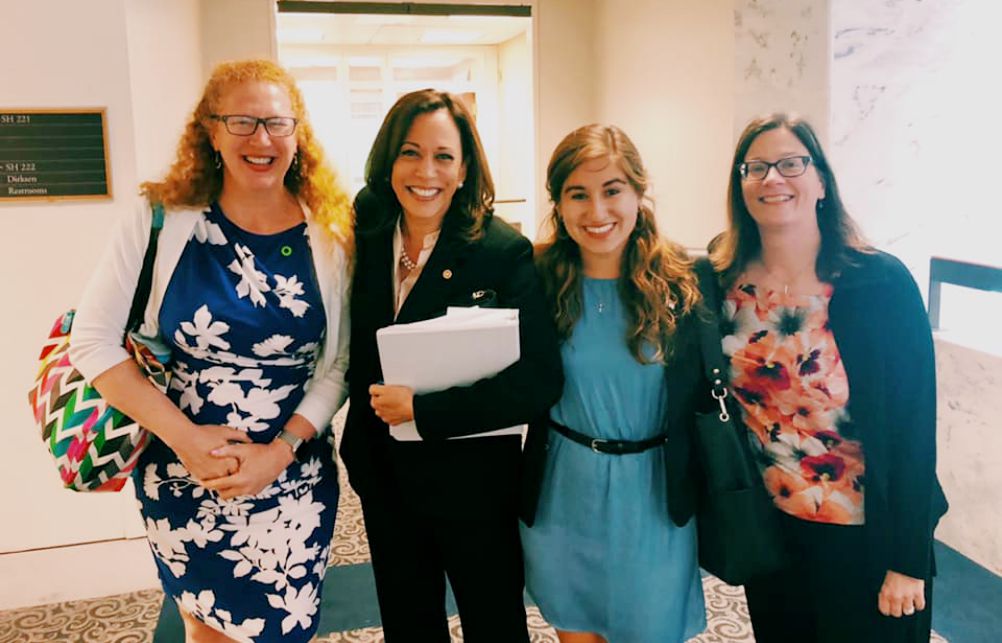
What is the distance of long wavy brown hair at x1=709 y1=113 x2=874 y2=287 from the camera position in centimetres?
157

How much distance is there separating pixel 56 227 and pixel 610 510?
234 cm

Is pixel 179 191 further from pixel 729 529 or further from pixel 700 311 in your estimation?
pixel 729 529

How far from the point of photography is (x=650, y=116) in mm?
5125

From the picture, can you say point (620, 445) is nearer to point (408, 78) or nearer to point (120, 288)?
point (120, 288)

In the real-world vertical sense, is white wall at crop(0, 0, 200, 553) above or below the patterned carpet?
above

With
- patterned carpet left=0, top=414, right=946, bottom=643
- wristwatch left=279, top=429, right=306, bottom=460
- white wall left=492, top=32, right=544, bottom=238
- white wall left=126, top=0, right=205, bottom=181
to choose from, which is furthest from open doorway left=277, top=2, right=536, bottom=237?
A: wristwatch left=279, top=429, right=306, bottom=460

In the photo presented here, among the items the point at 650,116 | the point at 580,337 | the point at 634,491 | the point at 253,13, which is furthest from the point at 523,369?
the point at 253,13

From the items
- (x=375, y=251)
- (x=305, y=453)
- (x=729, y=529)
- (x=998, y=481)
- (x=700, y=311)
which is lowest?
(x=998, y=481)

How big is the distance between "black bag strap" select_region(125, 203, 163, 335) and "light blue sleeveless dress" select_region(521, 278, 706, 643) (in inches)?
35.4

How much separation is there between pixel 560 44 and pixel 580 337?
5060mm

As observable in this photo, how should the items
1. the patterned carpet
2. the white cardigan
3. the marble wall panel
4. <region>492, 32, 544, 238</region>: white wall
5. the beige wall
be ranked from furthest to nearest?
<region>492, 32, 544, 238</region>: white wall < the beige wall < the marble wall panel < the patterned carpet < the white cardigan

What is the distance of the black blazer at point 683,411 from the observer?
1.57 m

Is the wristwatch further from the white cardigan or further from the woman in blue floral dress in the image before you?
the white cardigan

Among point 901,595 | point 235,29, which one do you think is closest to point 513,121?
point 235,29
